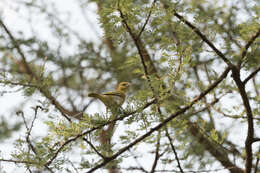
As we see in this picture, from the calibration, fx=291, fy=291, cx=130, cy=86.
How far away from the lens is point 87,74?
5.36 meters

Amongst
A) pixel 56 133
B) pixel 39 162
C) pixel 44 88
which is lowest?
pixel 39 162

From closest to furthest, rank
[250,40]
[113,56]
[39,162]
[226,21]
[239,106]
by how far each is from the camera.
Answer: [39,162]
[250,40]
[239,106]
[226,21]
[113,56]

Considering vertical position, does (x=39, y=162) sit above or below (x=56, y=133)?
below

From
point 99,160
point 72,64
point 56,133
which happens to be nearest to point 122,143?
point 99,160

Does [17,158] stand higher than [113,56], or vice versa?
[113,56]

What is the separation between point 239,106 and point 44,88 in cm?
187

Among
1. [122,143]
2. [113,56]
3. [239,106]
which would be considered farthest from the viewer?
[113,56]

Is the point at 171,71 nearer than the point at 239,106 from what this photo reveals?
Yes

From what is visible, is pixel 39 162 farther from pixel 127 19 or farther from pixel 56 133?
pixel 127 19

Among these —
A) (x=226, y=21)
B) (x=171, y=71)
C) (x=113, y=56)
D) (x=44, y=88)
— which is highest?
(x=113, y=56)

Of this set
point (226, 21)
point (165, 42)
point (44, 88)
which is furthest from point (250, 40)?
point (226, 21)

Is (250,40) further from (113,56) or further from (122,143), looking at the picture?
(113,56)

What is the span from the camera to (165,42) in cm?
207

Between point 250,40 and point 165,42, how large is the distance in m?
0.58
